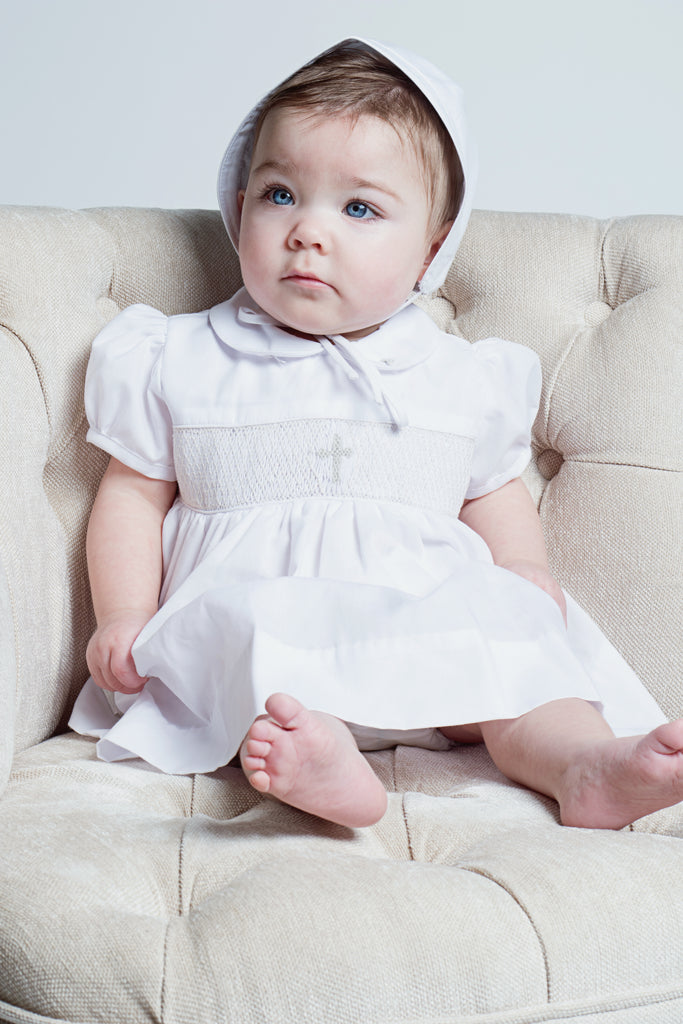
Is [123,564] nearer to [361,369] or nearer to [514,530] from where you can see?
[361,369]

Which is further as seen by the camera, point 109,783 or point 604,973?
point 109,783

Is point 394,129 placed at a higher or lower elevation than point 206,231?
higher

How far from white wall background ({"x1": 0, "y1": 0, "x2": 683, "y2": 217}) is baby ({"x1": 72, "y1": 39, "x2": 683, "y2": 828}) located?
3.12 ft

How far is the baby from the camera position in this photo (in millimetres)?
1071

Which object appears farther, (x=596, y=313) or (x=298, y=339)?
(x=596, y=313)

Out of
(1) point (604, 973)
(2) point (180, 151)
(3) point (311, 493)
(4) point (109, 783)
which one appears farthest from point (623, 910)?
(2) point (180, 151)

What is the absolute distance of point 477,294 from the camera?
59.9 inches

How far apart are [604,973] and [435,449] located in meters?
0.67

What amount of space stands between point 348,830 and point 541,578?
44 centimetres

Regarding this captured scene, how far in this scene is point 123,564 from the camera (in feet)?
4.15

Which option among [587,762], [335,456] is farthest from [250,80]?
[587,762]

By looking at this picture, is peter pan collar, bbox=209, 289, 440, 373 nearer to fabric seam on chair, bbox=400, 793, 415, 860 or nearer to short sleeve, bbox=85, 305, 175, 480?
short sleeve, bbox=85, 305, 175, 480

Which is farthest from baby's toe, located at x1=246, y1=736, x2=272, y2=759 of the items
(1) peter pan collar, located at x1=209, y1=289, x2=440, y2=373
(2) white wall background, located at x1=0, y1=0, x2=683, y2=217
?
(2) white wall background, located at x1=0, y1=0, x2=683, y2=217

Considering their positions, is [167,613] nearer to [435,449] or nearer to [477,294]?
[435,449]
